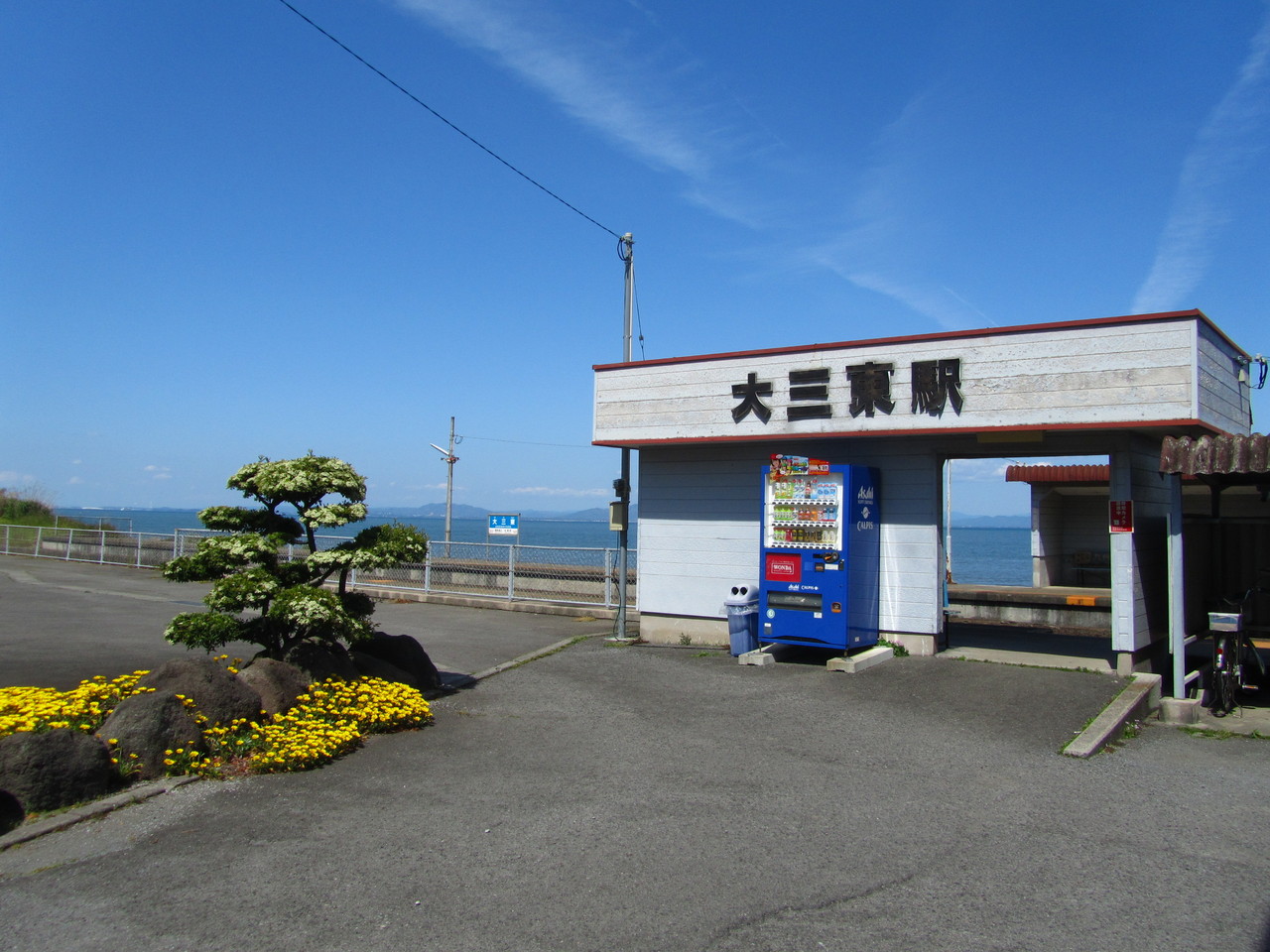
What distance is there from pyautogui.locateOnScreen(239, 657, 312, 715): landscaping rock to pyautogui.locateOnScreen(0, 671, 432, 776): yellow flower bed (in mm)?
105

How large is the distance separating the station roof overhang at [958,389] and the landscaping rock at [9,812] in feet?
30.2

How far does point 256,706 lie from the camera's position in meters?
7.87

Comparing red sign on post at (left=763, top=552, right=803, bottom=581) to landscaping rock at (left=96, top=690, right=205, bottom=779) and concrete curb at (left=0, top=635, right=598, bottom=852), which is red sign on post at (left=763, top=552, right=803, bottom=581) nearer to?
landscaping rock at (left=96, top=690, right=205, bottom=779)

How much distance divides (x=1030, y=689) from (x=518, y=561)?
477 inches

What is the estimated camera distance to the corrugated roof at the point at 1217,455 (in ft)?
29.3

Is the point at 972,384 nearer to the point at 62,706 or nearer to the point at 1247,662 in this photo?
the point at 1247,662

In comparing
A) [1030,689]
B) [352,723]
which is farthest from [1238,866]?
[352,723]

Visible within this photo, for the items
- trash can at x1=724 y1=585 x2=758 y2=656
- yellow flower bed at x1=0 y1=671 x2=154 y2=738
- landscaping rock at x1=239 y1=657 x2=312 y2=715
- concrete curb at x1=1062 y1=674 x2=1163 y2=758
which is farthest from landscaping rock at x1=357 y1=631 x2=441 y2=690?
concrete curb at x1=1062 y1=674 x2=1163 y2=758

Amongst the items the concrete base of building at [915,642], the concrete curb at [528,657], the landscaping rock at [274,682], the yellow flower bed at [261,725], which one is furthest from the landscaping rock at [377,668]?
the concrete base of building at [915,642]

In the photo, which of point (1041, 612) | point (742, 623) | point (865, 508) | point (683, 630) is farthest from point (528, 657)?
point (1041, 612)

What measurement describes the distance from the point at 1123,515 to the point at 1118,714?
115 inches

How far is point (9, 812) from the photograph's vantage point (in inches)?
233

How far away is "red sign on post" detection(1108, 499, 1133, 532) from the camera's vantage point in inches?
428

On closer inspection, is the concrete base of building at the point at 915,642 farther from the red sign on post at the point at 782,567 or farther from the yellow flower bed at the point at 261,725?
the yellow flower bed at the point at 261,725
